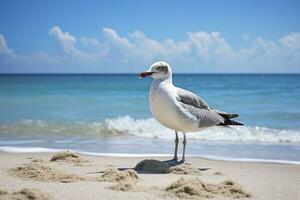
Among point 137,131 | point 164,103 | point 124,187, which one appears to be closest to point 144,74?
point 164,103

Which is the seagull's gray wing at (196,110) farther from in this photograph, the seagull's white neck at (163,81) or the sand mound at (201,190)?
the sand mound at (201,190)

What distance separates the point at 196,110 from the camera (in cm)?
696

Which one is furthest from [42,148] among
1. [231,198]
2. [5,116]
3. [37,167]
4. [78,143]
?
[5,116]

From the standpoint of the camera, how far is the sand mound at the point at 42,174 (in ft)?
17.2

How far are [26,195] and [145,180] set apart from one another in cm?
166

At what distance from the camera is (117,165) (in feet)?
22.8

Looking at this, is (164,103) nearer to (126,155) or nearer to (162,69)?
(162,69)

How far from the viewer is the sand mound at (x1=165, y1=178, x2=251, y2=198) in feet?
14.9

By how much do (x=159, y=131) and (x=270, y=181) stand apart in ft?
21.9

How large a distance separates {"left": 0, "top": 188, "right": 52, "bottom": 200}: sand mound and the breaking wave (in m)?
6.98

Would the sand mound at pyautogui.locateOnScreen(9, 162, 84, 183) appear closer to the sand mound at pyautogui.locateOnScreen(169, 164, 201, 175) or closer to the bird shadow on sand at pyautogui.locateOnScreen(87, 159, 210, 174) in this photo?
the bird shadow on sand at pyautogui.locateOnScreen(87, 159, 210, 174)

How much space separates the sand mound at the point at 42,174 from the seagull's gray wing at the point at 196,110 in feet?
6.37

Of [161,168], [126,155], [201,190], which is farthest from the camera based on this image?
[126,155]

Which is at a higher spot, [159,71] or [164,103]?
[159,71]
